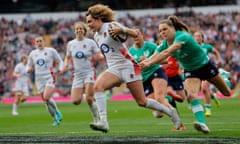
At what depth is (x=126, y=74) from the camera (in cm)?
1273

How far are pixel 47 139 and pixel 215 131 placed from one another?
11.4ft

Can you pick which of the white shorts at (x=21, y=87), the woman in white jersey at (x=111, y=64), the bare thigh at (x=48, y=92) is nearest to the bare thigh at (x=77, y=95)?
the bare thigh at (x=48, y=92)

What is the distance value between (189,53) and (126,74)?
4.05ft

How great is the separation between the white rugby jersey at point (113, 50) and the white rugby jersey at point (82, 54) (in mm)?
4562

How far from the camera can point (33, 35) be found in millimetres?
45031

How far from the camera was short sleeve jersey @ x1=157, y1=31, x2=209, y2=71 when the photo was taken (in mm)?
12562

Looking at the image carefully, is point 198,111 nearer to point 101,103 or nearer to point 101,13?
point 101,103

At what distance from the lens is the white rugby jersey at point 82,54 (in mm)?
17422

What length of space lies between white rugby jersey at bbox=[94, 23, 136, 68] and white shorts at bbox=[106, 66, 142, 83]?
75mm

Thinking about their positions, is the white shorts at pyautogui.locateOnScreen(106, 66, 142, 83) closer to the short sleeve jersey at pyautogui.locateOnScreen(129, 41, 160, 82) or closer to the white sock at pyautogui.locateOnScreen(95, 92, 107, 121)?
the white sock at pyautogui.locateOnScreen(95, 92, 107, 121)

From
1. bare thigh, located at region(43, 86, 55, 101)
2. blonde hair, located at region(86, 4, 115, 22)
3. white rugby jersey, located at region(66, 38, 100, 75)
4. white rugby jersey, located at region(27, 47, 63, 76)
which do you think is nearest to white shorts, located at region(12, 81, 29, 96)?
white rugby jersey, located at region(27, 47, 63, 76)

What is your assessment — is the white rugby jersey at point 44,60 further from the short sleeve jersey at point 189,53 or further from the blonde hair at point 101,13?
the short sleeve jersey at point 189,53

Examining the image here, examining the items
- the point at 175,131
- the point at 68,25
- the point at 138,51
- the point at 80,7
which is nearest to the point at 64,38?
the point at 68,25

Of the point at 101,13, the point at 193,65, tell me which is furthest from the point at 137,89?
the point at 101,13
